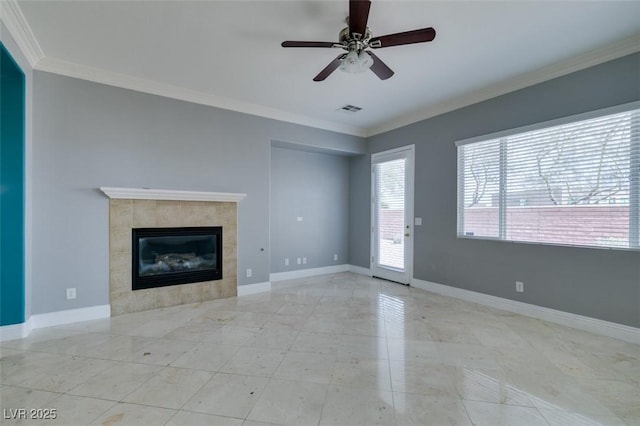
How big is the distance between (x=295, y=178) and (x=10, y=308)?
4155mm

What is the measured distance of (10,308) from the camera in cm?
278

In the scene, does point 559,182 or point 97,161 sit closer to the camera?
point 559,182

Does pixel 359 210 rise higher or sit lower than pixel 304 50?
lower

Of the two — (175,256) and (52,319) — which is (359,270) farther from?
(52,319)

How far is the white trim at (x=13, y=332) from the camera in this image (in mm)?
2750

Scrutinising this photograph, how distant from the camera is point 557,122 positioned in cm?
322

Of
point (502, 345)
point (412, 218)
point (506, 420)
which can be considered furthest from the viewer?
point (412, 218)

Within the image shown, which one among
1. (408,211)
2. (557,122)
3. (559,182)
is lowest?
Answer: (408,211)

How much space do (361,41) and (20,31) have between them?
321cm

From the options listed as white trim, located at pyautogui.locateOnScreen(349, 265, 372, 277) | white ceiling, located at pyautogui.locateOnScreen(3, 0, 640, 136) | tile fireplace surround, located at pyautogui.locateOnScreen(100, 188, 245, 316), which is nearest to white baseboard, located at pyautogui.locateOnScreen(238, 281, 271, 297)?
tile fireplace surround, located at pyautogui.locateOnScreen(100, 188, 245, 316)

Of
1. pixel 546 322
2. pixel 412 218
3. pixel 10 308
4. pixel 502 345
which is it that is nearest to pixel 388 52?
pixel 412 218

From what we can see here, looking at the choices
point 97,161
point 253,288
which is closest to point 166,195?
point 97,161

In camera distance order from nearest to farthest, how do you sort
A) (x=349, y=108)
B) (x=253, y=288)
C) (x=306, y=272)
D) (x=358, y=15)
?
(x=358, y=15) < (x=253, y=288) < (x=349, y=108) < (x=306, y=272)

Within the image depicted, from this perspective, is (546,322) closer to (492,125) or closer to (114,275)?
(492,125)
